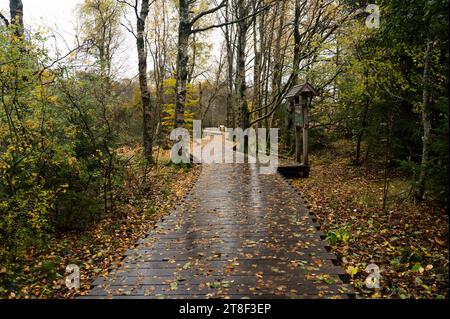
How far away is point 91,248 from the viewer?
6.49m

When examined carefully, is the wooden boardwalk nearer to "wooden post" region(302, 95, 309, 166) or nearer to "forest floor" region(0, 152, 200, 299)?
"forest floor" region(0, 152, 200, 299)

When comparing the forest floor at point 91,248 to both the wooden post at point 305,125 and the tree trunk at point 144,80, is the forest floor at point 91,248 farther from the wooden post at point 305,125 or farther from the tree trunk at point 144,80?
the wooden post at point 305,125

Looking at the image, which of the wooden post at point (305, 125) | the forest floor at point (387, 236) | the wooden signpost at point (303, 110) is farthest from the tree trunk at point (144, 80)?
the forest floor at point (387, 236)

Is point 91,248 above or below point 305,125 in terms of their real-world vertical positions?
below

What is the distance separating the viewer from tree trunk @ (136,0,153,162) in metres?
12.5

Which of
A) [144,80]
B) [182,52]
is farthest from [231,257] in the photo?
[144,80]

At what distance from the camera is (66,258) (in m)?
6.00

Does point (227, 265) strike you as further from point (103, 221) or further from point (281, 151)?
point (281, 151)

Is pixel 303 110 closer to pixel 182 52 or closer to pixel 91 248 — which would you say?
pixel 182 52

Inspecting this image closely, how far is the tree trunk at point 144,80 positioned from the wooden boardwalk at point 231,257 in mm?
5896

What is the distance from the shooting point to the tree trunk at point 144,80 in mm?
12477

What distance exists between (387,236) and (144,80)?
1034 centimetres
